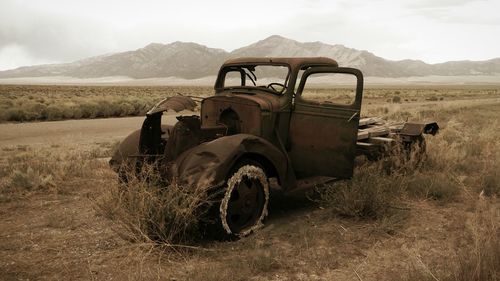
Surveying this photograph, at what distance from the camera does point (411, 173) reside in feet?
26.3

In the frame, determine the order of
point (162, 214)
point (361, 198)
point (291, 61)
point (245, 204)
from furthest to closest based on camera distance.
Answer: point (291, 61) → point (361, 198) → point (245, 204) → point (162, 214)

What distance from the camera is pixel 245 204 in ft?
17.3

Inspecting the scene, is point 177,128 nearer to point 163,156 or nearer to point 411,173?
point 163,156

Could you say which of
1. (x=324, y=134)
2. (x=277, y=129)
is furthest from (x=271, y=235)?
(x=324, y=134)

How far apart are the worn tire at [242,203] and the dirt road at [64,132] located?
9.51 meters

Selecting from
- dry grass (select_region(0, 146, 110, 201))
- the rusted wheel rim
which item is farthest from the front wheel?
dry grass (select_region(0, 146, 110, 201))

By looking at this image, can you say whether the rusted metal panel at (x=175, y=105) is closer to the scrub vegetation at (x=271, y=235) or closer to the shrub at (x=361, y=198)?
the scrub vegetation at (x=271, y=235)

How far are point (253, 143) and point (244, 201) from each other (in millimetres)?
676

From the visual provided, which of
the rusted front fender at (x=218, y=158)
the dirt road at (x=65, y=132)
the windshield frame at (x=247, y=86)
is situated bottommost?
the dirt road at (x=65, y=132)

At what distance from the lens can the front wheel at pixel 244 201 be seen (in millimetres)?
4875

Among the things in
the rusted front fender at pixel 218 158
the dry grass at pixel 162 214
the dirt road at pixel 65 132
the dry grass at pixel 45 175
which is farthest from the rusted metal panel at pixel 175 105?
the dirt road at pixel 65 132

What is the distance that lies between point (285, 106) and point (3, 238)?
3.74m

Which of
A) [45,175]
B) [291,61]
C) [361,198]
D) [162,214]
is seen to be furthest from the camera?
[45,175]

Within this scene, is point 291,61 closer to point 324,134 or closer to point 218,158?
point 324,134
